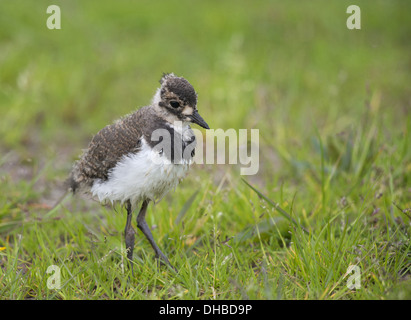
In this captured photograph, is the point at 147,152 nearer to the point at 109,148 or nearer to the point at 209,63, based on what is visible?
the point at 109,148

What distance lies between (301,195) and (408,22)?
5.30 meters

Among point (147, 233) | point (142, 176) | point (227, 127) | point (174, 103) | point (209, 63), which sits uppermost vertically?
point (209, 63)

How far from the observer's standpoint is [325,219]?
3924mm

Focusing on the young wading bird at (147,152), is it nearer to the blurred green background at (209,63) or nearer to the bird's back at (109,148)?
the bird's back at (109,148)

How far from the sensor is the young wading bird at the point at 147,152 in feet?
11.1

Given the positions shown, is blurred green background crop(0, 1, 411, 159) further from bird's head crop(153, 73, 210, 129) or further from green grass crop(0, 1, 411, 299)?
bird's head crop(153, 73, 210, 129)

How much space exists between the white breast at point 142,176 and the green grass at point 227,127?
1.35 ft

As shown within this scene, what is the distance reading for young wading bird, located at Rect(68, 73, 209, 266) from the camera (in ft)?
11.1

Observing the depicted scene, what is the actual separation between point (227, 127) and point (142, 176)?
2.79 meters

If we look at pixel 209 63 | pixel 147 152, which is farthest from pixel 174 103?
pixel 209 63

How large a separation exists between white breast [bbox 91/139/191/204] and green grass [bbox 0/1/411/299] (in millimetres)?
412

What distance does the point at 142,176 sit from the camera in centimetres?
337
